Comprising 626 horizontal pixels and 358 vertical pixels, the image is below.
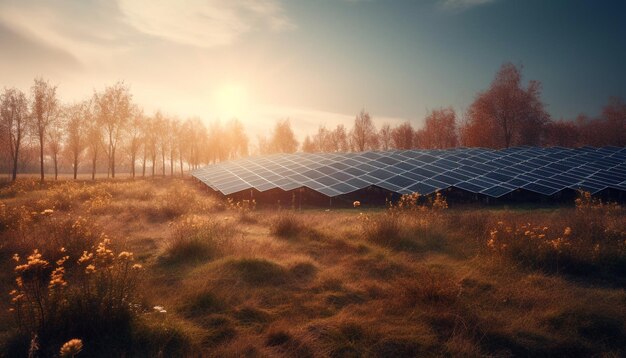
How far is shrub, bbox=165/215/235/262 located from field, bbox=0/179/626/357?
46mm

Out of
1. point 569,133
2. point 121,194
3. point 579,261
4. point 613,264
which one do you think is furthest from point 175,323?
point 569,133

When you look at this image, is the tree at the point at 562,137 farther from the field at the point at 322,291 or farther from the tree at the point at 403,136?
the field at the point at 322,291

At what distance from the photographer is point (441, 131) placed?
62031mm

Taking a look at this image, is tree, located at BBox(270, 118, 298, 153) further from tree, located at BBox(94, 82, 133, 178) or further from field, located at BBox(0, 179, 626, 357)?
field, located at BBox(0, 179, 626, 357)

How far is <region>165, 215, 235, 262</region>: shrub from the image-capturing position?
9.95 meters

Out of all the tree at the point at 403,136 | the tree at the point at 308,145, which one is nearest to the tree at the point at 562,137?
the tree at the point at 403,136

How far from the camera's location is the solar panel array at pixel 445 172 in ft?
74.6

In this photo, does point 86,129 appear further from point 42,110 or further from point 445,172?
point 445,172

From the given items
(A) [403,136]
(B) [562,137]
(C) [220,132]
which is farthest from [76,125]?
(B) [562,137]

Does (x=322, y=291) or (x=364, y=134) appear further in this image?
(x=364, y=134)

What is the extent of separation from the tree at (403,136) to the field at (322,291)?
2230 inches

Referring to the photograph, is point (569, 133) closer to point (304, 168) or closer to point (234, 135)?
point (304, 168)

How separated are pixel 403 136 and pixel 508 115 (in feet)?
68.7

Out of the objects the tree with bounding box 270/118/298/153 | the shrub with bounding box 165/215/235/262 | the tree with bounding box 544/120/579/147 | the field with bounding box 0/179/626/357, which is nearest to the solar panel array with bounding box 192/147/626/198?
the field with bounding box 0/179/626/357
